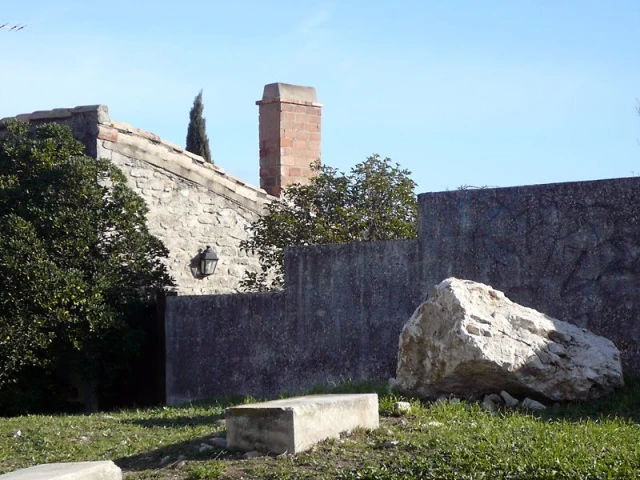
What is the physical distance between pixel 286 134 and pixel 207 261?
3551 mm

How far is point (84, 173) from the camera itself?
44.1ft

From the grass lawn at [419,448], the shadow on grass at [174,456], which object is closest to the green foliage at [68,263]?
→ the grass lawn at [419,448]

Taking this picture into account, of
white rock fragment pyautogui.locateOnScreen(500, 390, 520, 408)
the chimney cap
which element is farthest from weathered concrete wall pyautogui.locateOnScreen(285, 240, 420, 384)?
the chimney cap

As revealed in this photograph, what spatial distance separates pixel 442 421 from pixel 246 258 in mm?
9320

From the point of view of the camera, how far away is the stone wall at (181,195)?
14.9 m

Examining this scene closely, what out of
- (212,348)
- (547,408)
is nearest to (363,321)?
(212,348)

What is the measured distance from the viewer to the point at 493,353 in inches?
317

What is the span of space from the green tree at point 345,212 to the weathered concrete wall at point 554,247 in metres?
3.58

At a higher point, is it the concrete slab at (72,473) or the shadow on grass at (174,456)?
the concrete slab at (72,473)

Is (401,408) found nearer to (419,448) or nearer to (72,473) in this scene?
(419,448)

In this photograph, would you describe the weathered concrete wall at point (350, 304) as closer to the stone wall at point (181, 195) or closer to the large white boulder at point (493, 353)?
the large white boulder at point (493, 353)

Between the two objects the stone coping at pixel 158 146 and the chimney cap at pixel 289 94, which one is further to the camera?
the chimney cap at pixel 289 94

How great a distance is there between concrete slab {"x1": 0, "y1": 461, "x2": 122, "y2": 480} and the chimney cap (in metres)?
12.1

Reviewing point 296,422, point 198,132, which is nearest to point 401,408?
point 296,422
